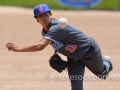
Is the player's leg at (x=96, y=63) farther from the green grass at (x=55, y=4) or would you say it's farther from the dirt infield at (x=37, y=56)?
the green grass at (x=55, y=4)

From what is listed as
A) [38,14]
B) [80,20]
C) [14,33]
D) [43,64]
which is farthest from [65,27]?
[80,20]

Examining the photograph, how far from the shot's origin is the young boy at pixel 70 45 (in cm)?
616

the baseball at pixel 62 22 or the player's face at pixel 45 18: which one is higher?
the player's face at pixel 45 18

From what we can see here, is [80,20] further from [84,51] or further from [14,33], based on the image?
[84,51]

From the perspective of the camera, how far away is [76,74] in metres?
6.52

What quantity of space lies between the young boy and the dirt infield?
1.95 m

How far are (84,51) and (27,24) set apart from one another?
1271 cm

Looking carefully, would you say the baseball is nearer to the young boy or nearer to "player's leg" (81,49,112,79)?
the young boy

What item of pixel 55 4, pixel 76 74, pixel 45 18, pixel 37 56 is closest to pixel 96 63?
pixel 76 74

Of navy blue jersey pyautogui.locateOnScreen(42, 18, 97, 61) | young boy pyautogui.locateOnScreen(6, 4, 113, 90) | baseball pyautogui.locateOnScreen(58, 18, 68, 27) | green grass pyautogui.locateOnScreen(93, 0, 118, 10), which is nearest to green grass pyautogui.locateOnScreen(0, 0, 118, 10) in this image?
green grass pyautogui.locateOnScreen(93, 0, 118, 10)

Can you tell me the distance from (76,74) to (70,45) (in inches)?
18.3

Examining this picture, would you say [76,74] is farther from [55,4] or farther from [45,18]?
[55,4]

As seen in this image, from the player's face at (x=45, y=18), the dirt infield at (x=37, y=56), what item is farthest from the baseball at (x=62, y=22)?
the dirt infield at (x=37, y=56)

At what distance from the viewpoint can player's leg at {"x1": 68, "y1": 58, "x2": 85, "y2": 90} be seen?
6484mm
